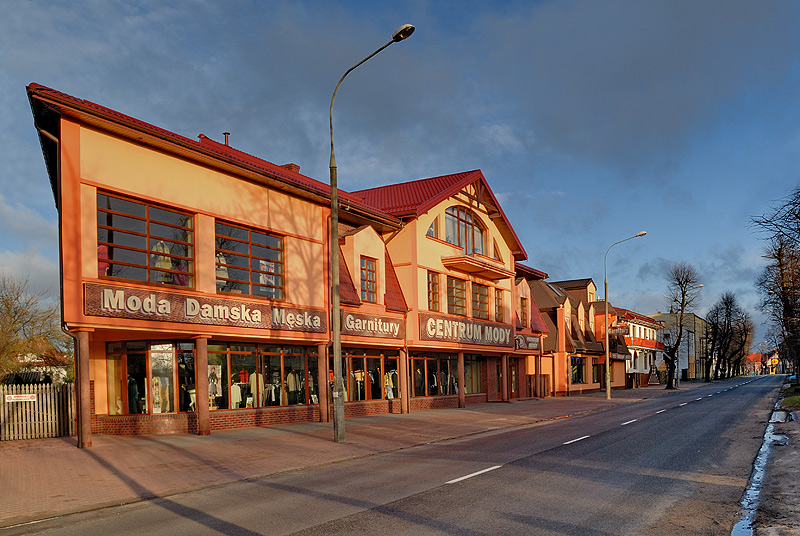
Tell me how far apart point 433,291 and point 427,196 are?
430cm

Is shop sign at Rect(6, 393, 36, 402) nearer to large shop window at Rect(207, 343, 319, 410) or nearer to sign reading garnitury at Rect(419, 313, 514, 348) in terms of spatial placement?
large shop window at Rect(207, 343, 319, 410)

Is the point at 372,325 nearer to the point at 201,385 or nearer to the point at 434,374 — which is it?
the point at 434,374

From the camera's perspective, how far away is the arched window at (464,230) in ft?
105

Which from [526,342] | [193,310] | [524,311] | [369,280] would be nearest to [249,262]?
[193,310]

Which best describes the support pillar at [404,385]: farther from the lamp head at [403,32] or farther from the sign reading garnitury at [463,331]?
the lamp head at [403,32]

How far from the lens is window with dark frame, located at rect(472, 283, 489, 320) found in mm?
34562

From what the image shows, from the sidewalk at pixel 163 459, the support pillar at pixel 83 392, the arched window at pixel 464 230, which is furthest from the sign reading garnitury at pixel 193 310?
the arched window at pixel 464 230

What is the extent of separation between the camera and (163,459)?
1464 centimetres

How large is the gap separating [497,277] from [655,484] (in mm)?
25115

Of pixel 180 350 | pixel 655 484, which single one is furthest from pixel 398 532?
pixel 180 350

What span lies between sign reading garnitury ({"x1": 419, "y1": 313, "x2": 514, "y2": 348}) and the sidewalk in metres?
6.50

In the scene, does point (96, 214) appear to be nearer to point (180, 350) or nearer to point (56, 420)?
point (180, 350)

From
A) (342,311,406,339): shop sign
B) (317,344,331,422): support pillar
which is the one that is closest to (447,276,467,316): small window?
(342,311,406,339): shop sign

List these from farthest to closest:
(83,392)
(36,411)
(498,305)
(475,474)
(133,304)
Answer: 1. (498,305)
2. (36,411)
3. (133,304)
4. (83,392)
5. (475,474)
